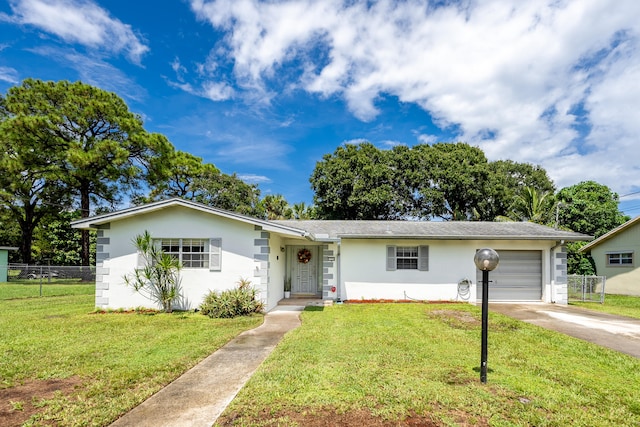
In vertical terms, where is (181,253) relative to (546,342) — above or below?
above

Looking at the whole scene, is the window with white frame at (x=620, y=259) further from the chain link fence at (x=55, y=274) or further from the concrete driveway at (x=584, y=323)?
the chain link fence at (x=55, y=274)

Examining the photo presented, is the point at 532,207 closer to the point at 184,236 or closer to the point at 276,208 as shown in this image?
the point at 276,208

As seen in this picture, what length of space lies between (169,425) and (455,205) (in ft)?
88.2

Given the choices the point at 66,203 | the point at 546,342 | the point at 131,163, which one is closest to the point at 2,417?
the point at 546,342

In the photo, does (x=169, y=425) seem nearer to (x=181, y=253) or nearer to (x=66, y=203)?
(x=181, y=253)

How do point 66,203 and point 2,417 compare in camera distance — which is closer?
point 2,417

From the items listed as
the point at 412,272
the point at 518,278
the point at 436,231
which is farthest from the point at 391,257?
the point at 518,278

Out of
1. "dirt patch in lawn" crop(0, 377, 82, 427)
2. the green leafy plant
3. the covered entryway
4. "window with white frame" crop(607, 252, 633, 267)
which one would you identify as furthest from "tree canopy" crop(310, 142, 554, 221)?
"dirt patch in lawn" crop(0, 377, 82, 427)

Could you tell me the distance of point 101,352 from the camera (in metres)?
5.76

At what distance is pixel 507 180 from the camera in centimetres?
3020

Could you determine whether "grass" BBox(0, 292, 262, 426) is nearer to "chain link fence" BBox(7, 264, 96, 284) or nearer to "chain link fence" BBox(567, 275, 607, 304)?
"chain link fence" BBox(7, 264, 96, 284)

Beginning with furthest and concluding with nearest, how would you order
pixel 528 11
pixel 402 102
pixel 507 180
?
1. pixel 507 180
2. pixel 402 102
3. pixel 528 11

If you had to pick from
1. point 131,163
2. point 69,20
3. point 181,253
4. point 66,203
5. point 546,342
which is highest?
point 69,20

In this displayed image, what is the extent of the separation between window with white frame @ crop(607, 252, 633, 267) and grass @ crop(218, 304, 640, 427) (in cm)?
1336
